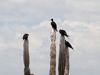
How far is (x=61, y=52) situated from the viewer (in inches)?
701

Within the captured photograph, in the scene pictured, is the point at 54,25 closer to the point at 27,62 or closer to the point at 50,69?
the point at 50,69

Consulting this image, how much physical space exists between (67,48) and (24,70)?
2971 millimetres

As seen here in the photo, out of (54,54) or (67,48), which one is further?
(54,54)

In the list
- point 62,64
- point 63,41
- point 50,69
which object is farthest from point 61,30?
point 50,69

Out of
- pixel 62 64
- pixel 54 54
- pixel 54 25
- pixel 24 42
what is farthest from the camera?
pixel 54 25

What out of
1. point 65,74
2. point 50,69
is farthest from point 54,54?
point 65,74

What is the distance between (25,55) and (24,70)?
2.93 feet

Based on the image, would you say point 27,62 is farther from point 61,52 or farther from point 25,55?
point 61,52

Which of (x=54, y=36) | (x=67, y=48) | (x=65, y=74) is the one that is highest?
(x=54, y=36)

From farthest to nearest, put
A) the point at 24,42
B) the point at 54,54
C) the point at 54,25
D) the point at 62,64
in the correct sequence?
the point at 54,25
the point at 54,54
the point at 24,42
the point at 62,64

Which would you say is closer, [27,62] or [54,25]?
[27,62]

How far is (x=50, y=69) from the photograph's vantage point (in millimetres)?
21141

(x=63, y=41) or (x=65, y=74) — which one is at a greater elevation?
(x=63, y=41)

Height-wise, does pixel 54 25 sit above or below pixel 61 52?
above
